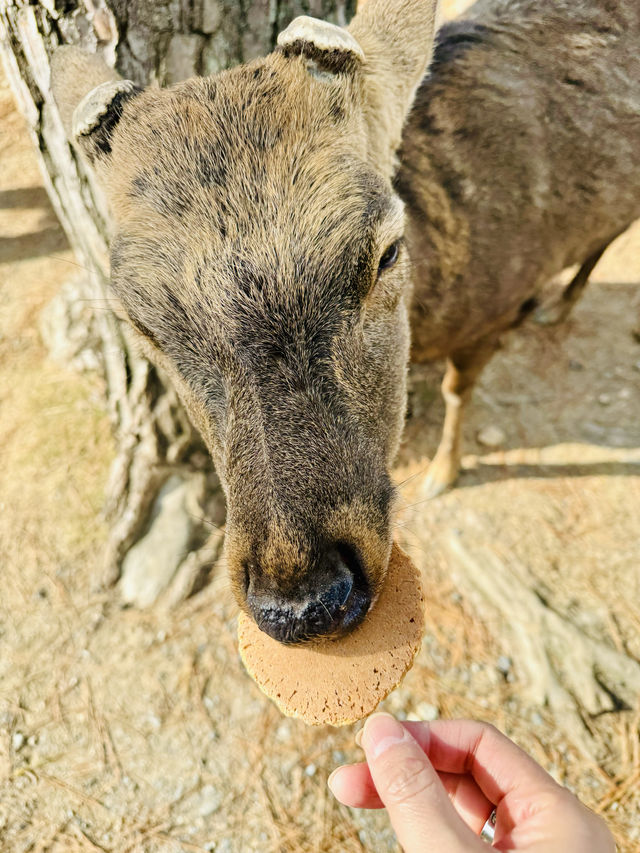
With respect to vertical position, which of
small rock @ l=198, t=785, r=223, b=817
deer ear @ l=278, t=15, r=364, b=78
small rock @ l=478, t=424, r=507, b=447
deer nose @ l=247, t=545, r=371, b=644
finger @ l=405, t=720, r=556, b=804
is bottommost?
small rock @ l=198, t=785, r=223, b=817

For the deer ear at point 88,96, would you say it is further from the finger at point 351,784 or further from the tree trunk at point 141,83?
the finger at point 351,784

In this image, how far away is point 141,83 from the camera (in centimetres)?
302

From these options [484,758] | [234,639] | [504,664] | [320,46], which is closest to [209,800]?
[234,639]

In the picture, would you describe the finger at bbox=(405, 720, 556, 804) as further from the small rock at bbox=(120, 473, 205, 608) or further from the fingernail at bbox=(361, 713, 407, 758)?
the small rock at bbox=(120, 473, 205, 608)

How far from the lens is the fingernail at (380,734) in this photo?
1.87 meters

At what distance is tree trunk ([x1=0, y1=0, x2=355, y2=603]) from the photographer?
2.80 meters

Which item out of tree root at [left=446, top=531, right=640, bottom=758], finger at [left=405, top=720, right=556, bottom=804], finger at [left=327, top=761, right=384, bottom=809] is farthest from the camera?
tree root at [left=446, top=531, right=640, bottom=758]

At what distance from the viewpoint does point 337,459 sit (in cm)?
194

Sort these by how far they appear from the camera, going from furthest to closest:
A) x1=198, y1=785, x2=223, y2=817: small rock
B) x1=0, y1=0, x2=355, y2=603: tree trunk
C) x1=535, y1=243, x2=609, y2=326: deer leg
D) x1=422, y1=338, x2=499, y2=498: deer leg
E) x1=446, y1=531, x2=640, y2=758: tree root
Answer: x1=535, y1=243, x2=609, y2=326: deer leg < x1=422, y1=338, x2=499, y2=498: deer leg < x1=446, y1=531, x2=640, y2=758: tree root < x1=198, y1=785, x2=223, y2=817: small rock < x1=0, y1=0, x2=355, y2=603: tree trunk

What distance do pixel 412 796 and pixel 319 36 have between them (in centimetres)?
273

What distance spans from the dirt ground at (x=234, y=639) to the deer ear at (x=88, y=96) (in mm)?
2712

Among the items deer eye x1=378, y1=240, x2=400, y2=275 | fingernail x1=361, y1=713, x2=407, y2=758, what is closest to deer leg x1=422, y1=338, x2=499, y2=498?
deer eye x1=378, y1=240, x2=400, y2=275

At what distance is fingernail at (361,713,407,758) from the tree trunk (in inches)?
91.4

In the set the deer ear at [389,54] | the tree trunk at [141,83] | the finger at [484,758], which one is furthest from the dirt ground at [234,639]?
the deer ear at [389,54]
